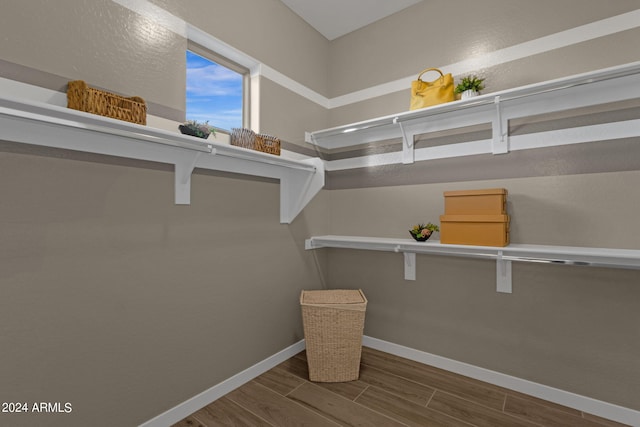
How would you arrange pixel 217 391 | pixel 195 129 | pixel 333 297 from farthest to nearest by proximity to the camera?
pixel 333 297 < pixel 217 391 < pixel 195 129

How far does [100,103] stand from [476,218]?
190 centimetres

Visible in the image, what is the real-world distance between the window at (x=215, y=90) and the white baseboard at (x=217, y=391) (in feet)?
5.08

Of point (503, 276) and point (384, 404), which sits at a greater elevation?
point (503, 276)

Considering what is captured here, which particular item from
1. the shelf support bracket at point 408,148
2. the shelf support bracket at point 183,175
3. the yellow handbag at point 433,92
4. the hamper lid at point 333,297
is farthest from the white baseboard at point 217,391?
the yellow handbag at point 433,92

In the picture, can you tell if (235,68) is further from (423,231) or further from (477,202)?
(477,202)

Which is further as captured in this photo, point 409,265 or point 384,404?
point 409,265

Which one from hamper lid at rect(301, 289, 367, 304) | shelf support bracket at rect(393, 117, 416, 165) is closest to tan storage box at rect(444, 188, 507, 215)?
shelf support bracket at rect(393, 117, 416, 165)

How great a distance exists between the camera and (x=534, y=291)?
5.83 feet

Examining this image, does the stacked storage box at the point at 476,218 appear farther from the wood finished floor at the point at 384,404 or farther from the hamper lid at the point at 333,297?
the wood finished floor at the point at 384,404

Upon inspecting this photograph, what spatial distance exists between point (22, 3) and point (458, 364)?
2.85 metres

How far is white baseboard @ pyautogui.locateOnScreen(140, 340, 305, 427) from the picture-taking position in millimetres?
1511

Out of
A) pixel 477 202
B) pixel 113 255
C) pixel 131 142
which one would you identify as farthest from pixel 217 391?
pixel 477 202

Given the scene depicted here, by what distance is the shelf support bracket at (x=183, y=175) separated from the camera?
156cm

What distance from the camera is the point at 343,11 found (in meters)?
2.32
